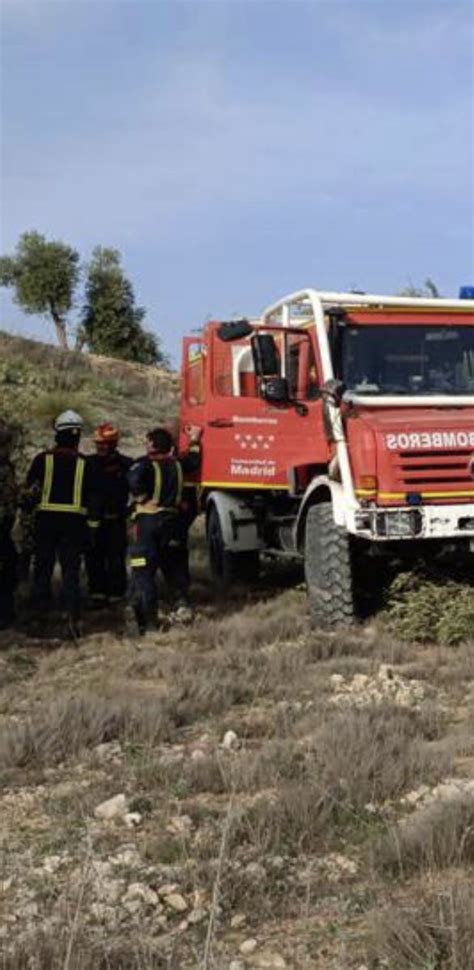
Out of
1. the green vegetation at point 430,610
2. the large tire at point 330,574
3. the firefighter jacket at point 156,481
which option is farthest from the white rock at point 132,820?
the firefighter jacket at point 156,481

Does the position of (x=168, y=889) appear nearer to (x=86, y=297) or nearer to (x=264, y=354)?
(x=264, y=354)

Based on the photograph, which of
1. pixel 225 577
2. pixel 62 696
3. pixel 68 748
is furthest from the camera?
pixel 225 577

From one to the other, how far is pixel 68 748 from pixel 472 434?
4159 millimetres

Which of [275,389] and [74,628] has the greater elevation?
[275,389]

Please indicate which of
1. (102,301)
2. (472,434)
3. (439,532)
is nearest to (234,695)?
(439,532)

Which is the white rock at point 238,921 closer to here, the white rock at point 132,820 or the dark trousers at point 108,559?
the white rock at point 132,820

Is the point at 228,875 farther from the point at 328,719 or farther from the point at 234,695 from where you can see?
the point at 234,695

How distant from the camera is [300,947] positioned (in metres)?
3.77

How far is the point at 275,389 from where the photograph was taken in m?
9.59

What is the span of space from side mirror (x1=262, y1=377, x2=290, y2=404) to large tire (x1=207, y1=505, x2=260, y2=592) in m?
2.32

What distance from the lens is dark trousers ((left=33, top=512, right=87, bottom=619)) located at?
9.66 m

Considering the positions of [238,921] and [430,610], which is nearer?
[238,921]

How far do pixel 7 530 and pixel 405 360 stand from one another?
3.47 meters

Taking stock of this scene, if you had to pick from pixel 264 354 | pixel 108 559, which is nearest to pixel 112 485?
pixel 108 559
